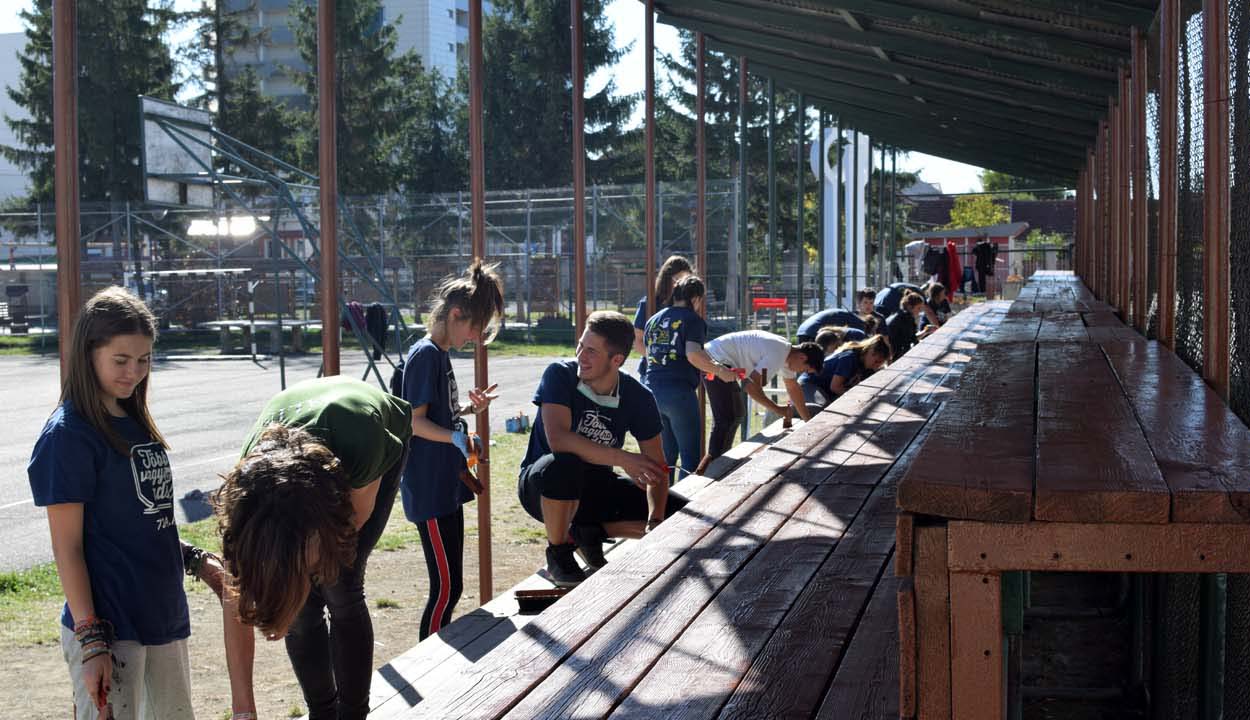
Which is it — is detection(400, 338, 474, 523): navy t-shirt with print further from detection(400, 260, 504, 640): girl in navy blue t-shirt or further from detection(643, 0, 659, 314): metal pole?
detection(643, 0, 659, 314): metal pole

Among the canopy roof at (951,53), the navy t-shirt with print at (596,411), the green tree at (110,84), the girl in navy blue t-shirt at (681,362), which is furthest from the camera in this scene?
the green tree at (110,84)

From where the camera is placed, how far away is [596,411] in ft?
15.8

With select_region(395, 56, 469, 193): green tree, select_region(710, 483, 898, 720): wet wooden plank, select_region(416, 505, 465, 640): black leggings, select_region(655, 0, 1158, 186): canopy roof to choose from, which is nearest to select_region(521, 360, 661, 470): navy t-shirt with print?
select_region(416, 505, 465, 640): black leggings

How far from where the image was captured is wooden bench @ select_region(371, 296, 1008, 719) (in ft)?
7.97

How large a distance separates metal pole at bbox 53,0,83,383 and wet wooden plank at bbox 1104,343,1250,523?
244 centimetres

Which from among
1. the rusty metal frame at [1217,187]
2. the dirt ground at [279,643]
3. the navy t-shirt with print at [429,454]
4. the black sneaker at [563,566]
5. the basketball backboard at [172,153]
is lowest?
the dirt ground at [279,643]

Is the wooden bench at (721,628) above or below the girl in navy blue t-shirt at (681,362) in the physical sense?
below

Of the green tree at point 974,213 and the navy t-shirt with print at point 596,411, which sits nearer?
the navy t-shirt with print at point 596,411

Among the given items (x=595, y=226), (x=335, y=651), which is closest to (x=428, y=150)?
(x=595, y=226)

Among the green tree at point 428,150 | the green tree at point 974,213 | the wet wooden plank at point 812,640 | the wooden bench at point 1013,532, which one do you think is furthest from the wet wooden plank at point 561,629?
the green tree at point 974,213

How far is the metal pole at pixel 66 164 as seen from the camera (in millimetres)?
3133

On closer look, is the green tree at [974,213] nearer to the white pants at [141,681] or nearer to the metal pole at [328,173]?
the metal pole at [328,173]

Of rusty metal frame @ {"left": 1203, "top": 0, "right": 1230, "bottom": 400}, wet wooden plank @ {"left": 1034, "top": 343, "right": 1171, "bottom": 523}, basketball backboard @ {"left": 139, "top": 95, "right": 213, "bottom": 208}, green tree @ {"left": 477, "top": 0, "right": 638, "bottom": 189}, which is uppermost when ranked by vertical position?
green tree @ {"left": 477, "top": 0, "right": 638, "bottom": 189}

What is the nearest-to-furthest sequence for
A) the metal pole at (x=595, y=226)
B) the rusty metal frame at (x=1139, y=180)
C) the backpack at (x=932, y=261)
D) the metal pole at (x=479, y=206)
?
1. the metal pole at (x=479, y=206)
2. the rusty metal frame at (x=1139, y=180)
3. the backpack at (x=932, y=261)
4. the metal pole at (x=595, y=226)
